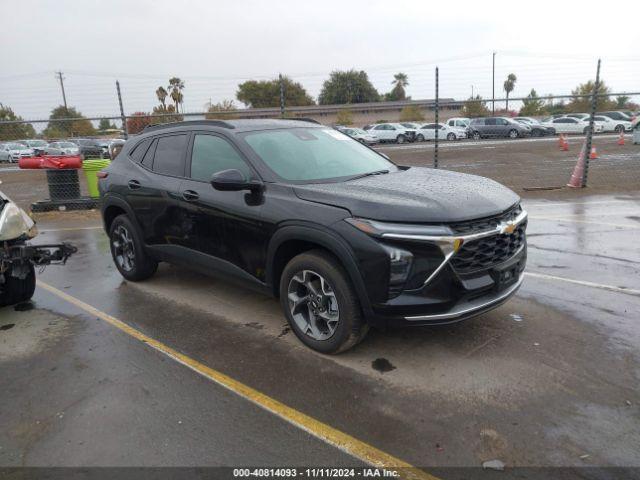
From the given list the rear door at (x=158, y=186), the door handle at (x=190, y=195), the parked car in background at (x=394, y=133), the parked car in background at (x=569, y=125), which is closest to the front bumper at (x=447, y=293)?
the door handle at (x=190, y=195)

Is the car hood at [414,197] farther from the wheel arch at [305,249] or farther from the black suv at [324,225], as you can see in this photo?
the wheel arch at [305,249]

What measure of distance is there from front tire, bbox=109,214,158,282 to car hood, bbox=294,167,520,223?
248 centimetres

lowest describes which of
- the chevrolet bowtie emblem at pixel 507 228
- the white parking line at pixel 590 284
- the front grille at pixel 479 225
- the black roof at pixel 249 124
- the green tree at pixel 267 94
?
the white parking line at pixel 590 284

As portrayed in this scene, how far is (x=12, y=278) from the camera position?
512 centimetres

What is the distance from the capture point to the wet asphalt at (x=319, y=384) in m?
2.85

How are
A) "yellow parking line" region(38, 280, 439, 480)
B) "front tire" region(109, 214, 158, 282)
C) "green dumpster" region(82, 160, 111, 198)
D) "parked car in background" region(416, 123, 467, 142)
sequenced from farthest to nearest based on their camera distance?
1. "parked car in background" region(416, 123, 467, 142)
2. "green dumpster" region(82, 160, 111, 198)
3. "front tire" region(109, 214, 158, 282)
4. "yellow parking line" region(38, 280, 439, 480)

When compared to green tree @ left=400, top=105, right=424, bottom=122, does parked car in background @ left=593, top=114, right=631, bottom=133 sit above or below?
below

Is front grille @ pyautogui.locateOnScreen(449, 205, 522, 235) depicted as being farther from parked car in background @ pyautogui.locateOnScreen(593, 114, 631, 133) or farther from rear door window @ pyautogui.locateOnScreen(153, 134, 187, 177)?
parked car in background @ pyautogui.locateOnScreen(593, 114, 631, 133)

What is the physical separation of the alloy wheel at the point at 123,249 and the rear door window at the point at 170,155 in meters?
0.96

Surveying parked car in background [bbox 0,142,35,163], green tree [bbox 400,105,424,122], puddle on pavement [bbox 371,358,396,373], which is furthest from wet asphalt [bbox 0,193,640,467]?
green tree [bbox 400,105,424,122]

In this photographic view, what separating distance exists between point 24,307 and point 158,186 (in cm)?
195

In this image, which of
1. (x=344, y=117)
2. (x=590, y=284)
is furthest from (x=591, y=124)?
(x=344, y=117)

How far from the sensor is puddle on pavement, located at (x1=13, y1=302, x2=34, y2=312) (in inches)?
207

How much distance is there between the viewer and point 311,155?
458 centimetres
